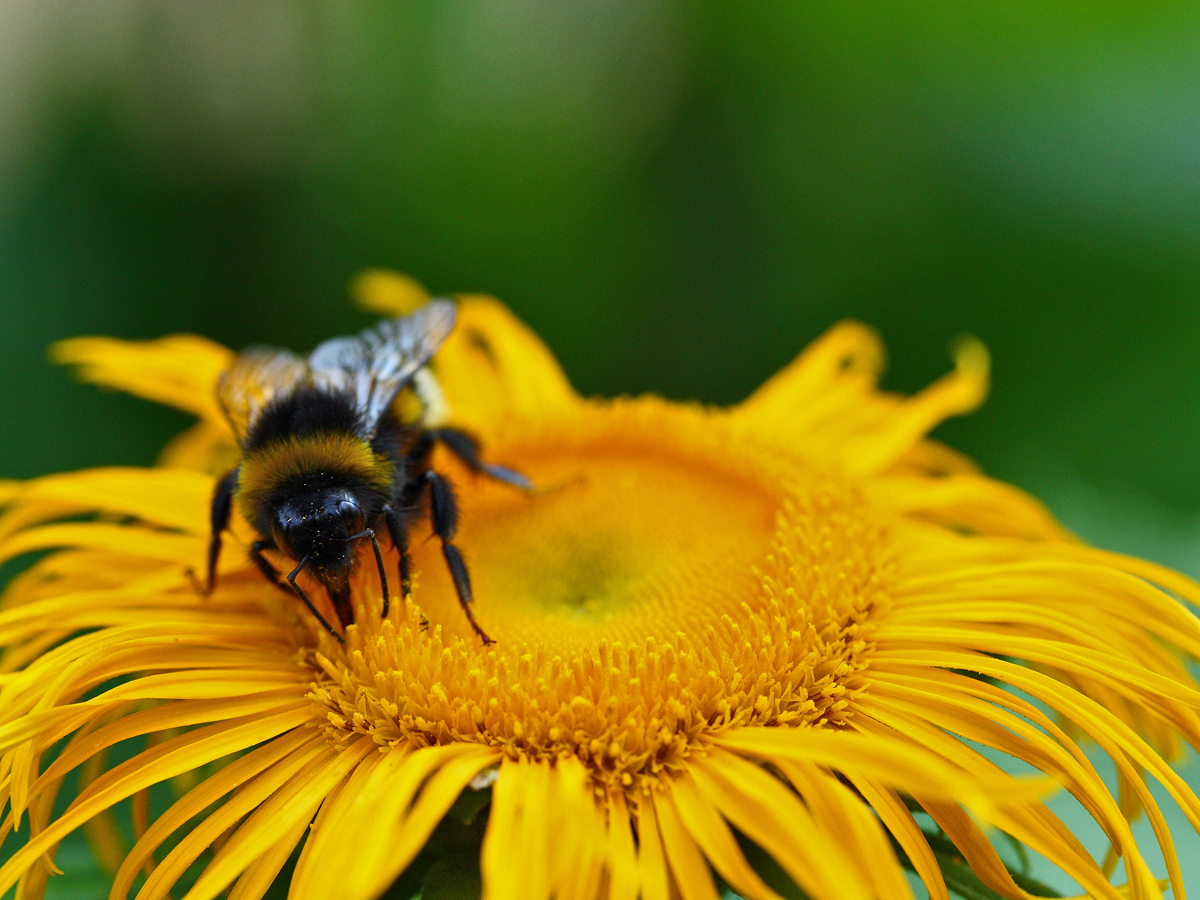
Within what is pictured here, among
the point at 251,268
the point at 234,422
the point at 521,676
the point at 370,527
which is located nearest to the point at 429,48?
the point at 251,268

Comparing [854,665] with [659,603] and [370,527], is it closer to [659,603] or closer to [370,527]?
[659,603]

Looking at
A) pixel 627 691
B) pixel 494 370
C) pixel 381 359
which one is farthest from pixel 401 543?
Answer: pixel 494 370

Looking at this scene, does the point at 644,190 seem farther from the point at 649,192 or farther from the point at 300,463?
the point at 300,463

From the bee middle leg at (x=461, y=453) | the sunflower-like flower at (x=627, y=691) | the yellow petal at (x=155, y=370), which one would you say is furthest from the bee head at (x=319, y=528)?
the yellow petal at (x=155, y=370)

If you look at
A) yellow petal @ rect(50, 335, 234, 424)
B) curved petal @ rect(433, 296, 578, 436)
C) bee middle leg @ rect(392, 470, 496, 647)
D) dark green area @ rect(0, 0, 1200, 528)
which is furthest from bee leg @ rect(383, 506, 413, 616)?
dark green area @ rect(0, 0, 1200, 528)

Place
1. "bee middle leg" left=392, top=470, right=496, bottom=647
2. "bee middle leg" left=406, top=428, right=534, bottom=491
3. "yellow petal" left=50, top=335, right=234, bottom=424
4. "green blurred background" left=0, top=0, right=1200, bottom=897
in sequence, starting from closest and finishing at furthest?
"bee middle leg" left=392, top=470, right=496, bottom=647 < "bee middle leg" left=406, top=428, right=534, bottom=491 < "yellow petal" left=50, top=335, right=234, bottom=424 < "green blurred background" left=0, top=0, right=1200, bottom=897

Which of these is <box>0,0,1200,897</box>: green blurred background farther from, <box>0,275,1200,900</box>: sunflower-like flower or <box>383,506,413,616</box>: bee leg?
<box>383,506,413,616</box>: bee leg
